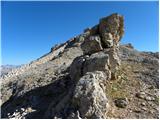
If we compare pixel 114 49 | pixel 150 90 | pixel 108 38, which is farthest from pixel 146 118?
pixel 108 38

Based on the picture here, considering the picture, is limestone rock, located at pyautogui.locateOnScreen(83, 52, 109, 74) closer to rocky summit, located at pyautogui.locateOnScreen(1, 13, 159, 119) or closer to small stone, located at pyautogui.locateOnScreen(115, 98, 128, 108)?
rocky summit, located at pyautogui.locateOnScreen(1, 13, 159, 119)

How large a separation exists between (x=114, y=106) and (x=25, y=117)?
824cm

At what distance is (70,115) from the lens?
22.0 m

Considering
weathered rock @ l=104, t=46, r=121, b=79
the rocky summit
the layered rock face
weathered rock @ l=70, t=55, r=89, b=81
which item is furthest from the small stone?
weathered rock @ l=70, t=55, r=89, b=81

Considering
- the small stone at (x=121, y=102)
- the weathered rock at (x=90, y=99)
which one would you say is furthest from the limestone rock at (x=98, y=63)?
the small stone at (x=121, y=102)

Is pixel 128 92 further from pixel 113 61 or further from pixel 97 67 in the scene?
pixel 97 67

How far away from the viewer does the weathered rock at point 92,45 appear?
3144 centimetres

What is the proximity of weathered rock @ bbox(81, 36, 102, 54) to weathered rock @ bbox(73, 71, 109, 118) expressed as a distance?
7592 mm

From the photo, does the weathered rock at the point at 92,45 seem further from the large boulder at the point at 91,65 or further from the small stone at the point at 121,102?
the small stone at the point at 121,102

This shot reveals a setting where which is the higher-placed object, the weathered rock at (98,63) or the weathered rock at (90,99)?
the weathered rock at (98,63)

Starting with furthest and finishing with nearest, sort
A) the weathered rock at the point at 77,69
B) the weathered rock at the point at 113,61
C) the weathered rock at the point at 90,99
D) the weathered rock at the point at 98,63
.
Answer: the weathered rock at the point at 77,69, the weathered rock at the point at 113,61, the weathered rock at the point at 98,63, the weathered rock at the point at 90,99

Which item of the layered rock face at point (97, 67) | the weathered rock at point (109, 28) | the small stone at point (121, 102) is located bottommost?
the small stone at point (121, 102)

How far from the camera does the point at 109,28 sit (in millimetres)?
32594

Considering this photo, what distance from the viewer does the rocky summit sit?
22.9 metres
